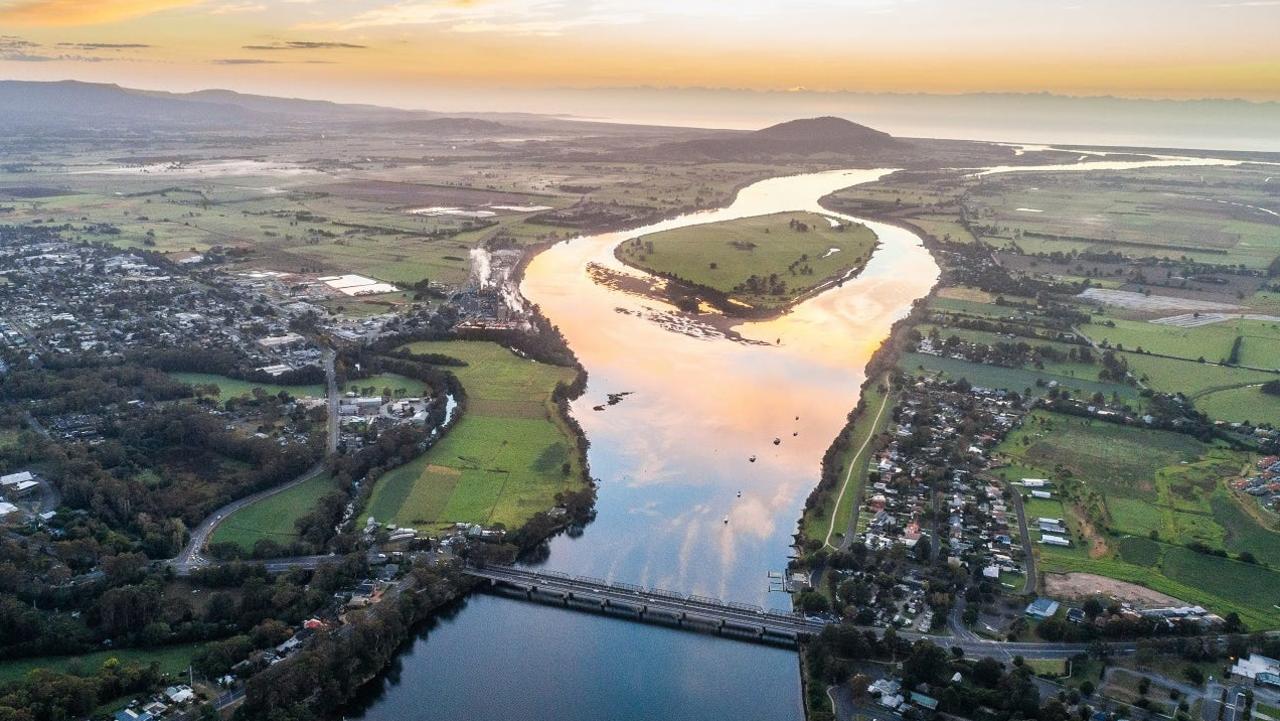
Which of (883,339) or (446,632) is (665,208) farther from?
(446,632)

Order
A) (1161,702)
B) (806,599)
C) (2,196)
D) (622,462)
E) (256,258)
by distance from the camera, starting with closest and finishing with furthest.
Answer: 1. (1161,702)
2. (806,599)
3. (622,462)
4. (256,258)
5. (2,196)

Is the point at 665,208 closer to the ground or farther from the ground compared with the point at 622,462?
farther from the ground

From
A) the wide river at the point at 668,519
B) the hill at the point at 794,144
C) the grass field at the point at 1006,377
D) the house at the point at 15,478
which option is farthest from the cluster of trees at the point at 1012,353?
the hill at the point at 794,144

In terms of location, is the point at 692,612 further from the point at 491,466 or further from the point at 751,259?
the point at 751,259

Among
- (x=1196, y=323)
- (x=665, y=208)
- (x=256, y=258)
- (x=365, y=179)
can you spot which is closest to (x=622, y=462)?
(x=1196, y=323)

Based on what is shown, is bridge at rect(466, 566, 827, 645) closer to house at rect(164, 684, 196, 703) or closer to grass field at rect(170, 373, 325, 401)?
house at rect(164, 684, 196, 703)

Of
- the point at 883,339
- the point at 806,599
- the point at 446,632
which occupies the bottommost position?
the point at 446,632

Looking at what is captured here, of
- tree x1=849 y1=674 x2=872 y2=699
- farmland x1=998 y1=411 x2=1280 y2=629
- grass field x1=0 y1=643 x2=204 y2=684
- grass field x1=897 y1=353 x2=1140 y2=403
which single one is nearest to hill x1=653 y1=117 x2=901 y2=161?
grass field x1=897 y1=353 x2=1140 y2=403

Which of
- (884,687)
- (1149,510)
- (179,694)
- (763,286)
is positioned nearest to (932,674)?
(884,687)
